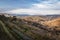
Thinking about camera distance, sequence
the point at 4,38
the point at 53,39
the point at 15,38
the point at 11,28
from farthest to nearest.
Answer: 1. the point at 53,39
2. the point at 11,28
3. the point at 15,38
4. the point at 4,38

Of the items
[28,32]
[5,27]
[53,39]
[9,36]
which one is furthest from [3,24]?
[53,39]

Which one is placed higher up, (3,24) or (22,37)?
(3,24)

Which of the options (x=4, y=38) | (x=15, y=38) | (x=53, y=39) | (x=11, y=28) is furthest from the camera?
(x=53, y=39)

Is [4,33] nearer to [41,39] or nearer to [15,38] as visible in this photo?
[15,38]

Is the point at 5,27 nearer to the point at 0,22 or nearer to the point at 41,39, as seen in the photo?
the point at 0,22

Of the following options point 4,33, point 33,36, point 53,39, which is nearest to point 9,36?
point 4,33

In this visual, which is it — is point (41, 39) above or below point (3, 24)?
below

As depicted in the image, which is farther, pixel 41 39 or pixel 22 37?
pixel 41 39

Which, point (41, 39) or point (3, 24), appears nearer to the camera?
point (3, 24)

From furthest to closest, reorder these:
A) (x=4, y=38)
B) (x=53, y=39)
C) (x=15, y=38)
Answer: (x=53, y=39), (x=15, y=38), (x=4, y=38)
